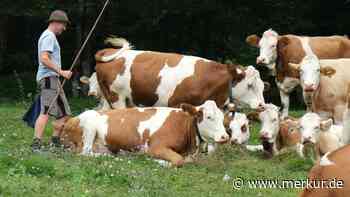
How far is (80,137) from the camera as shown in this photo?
37.4 feet

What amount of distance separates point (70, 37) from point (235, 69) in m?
14.8

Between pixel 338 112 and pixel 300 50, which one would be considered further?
pixel 300 50

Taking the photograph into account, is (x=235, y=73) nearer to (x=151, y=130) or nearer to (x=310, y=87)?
(x=310, y=87)

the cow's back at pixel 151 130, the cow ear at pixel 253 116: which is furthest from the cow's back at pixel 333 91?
the cow's back at pixel 151 130

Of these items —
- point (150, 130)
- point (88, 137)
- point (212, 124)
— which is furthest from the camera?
point (88, 137)

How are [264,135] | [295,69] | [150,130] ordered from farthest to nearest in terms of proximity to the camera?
1. [295,69]
2. [264,135]
3. [150,130]

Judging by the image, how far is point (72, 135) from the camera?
1149cm

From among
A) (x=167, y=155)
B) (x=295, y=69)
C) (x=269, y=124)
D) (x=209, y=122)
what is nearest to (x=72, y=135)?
(x=167, y=155)

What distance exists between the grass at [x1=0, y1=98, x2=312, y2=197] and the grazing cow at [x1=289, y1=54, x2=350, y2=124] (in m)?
1.09

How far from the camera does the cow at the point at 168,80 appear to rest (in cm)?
1276

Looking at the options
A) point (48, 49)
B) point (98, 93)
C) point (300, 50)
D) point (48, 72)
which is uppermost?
point (48, 49)

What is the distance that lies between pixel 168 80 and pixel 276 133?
78.9 inches

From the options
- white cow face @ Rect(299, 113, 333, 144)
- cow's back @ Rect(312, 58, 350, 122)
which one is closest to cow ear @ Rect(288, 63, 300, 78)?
cow's back @ Rect(312, 58, 350, 122)

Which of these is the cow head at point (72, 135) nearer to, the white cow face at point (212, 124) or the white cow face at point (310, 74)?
the white cow face at point (212, 124)
